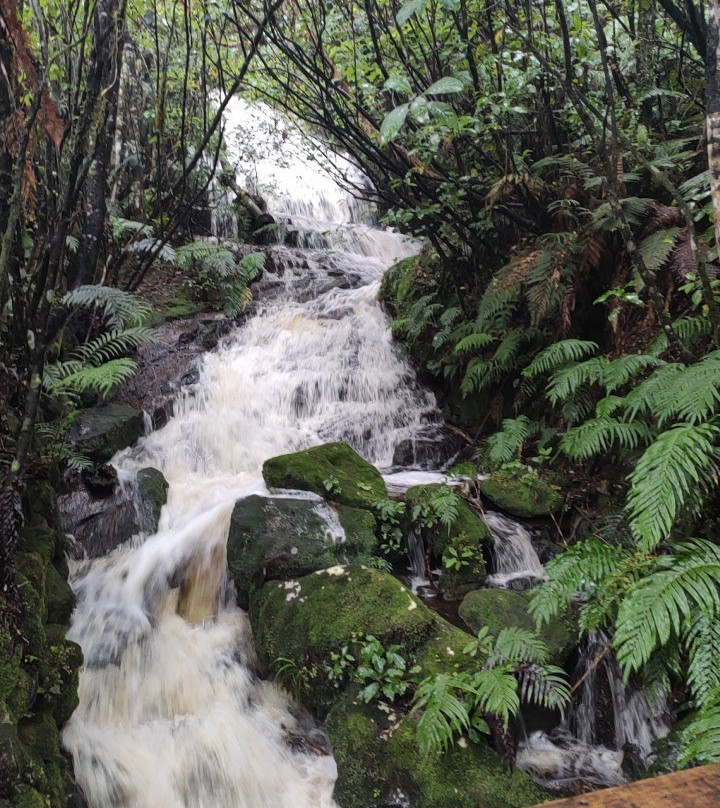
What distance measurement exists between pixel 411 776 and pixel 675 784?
2.15 meters

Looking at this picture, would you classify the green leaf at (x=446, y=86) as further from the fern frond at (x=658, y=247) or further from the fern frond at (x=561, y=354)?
the fern frond at (x=561, y=354)

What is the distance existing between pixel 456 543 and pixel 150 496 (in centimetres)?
301

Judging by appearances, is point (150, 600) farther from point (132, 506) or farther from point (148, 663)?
point (132, 506)

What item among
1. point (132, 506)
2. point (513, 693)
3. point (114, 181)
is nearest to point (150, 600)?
point (132, 506)

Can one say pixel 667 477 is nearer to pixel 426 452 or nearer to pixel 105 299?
pixel 105 299

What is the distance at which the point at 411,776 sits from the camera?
2662 mm

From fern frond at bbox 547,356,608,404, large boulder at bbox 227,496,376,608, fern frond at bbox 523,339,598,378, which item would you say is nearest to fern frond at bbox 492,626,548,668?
large boulder at bbox 227,496,376,608

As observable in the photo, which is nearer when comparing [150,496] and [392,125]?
[392,125]

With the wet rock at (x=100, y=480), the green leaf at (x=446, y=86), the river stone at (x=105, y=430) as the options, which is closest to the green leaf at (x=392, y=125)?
the green leaf at (x=446, y=86)

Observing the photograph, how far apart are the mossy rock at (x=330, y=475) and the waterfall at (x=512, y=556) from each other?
1114mm

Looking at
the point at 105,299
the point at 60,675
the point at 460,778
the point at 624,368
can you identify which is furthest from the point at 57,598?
the point at 624,368

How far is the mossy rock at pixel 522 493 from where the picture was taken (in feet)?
15.9

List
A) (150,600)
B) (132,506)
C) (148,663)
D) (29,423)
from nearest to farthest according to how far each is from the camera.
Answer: (29,423), (148,663), (150,600), (132,506)

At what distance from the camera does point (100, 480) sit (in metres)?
5.48
